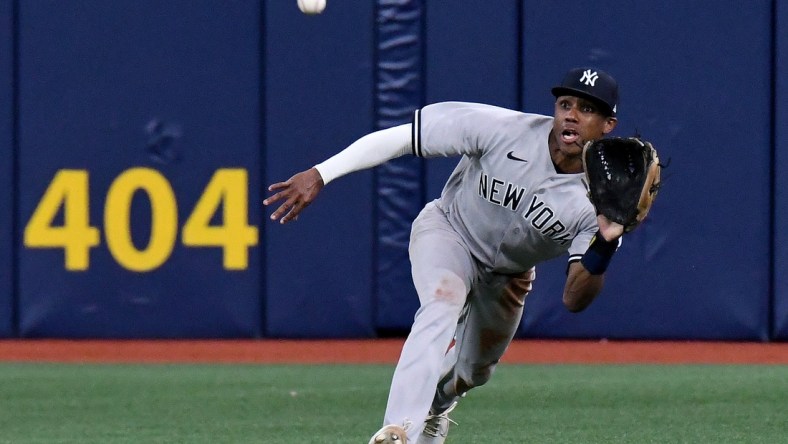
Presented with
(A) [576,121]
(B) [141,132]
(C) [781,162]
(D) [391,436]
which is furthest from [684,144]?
(D) [391,436]

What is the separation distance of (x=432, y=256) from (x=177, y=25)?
18.4ft

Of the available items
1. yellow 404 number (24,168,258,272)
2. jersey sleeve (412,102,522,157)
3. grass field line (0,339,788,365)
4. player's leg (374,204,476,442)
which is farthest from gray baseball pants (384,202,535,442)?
yellow 404 number (24,168,258,272)

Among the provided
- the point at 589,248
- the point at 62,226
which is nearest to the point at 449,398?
the point at 589,248

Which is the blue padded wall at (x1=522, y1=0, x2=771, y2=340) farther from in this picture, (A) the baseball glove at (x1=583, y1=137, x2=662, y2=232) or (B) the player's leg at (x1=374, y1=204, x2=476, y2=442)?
(A) the baseball glove at (x1=583, y1=137, x2=662, y2=232)

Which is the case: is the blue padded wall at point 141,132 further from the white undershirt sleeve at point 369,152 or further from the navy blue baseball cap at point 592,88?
the navy blue baseball cap at point 592,88

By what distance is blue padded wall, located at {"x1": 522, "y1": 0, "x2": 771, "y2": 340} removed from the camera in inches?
410

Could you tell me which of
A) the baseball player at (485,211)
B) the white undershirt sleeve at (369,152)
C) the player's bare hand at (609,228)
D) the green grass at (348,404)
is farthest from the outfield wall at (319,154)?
the player's bare hand at (609,228)

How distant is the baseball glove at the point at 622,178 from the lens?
4.93 metres

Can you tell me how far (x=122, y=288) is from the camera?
10688 mm

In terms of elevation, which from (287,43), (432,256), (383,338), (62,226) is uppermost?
(287,43)

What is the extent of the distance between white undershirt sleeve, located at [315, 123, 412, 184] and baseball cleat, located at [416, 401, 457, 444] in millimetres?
1271

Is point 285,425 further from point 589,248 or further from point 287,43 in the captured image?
point 287,43

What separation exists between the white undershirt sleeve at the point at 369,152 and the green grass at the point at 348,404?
4.89ft

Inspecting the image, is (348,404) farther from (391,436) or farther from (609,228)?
(609,228)
